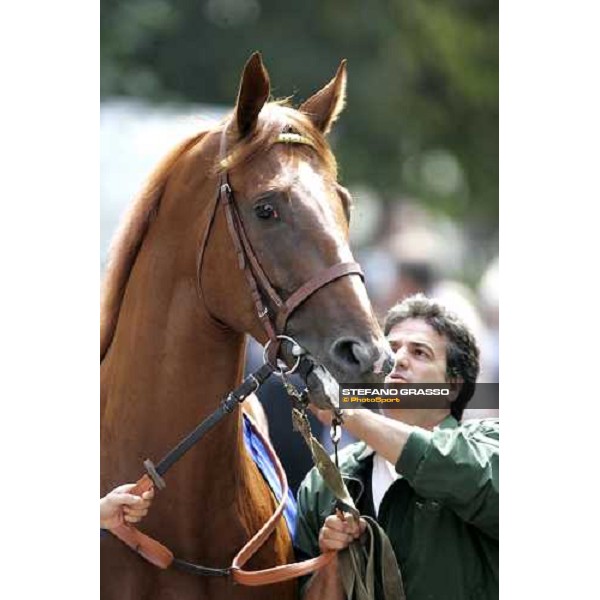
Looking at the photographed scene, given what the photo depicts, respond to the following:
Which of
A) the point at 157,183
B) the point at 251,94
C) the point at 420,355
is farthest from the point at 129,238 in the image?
the point at 420,355

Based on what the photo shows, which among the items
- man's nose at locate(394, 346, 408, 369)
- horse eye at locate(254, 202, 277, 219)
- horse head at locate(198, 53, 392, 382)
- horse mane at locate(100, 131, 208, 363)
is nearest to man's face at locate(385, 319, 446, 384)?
man's nose at locate(394, 346, 408, 369)

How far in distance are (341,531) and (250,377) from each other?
341 mm

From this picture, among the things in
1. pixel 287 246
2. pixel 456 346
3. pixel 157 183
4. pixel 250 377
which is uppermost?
pixel 157 183

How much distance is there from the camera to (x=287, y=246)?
1647 millimetres

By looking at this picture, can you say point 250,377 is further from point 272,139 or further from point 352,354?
point 272,139

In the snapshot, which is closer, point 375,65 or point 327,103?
point 327,103

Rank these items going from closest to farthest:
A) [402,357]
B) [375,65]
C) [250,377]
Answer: [250,377] < [402,357] < [375,65]

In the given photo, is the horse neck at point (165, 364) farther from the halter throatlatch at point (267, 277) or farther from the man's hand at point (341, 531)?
the man's hand at point (341, 531)

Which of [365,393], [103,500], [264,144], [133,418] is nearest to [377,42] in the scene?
[264,144]

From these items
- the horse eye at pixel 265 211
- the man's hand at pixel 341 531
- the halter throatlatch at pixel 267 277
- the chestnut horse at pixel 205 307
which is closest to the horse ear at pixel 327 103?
the chestnut horse at pixel 205 307

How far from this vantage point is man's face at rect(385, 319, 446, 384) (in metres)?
1.93
